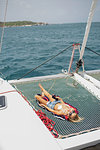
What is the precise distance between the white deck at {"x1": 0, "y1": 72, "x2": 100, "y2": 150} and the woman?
2.50ft

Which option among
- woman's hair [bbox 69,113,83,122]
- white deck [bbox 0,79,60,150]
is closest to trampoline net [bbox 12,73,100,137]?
woman's hair [bbox 69,113,83,122]

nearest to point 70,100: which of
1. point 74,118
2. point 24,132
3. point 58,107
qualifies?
point 58,107

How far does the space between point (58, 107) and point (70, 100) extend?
2.32ft

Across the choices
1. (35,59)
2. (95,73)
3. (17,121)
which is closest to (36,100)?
(17,121)

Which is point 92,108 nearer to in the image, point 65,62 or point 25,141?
point 25,141

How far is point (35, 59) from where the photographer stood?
47.7ft

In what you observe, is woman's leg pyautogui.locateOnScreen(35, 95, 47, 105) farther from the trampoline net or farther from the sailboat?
the sailboat

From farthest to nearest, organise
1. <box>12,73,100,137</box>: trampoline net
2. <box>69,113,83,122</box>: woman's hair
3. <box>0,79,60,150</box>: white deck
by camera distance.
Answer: <box>69,113,83,122</box>: woman's hair < <box>12,73,100,137</box>: trampoline net < <box>0,79,60,150</box>: white deck

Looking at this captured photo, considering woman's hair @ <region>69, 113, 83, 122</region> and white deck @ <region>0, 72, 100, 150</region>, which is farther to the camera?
woman's hair @ <region>69, 113, 83, 122</region>

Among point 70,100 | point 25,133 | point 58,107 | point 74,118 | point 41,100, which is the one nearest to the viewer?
point 25,133

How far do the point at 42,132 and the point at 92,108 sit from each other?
2.32 meters

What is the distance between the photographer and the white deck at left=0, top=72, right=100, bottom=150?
1.91 metres

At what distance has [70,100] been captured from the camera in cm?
432

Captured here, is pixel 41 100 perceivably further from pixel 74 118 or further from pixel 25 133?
pixel 25 133
